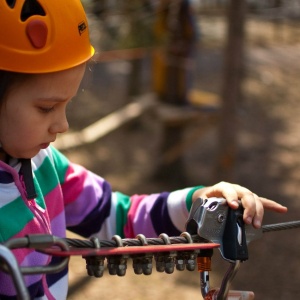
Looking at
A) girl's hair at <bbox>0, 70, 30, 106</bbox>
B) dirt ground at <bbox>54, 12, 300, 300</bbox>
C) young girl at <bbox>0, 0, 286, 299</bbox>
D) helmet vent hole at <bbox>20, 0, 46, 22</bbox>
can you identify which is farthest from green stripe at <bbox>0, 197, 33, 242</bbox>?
dirt ground at <bbox>54, 12, 300, 300</bbox>

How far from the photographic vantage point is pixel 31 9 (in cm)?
137

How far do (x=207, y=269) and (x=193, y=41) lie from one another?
4.13 meters

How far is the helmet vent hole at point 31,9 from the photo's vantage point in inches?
53.7

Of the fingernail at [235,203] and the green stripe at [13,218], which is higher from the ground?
the green stripe at [13,218]

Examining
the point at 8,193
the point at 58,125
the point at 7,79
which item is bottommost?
the point at 8,193

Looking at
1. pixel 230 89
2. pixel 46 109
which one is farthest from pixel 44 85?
pixel 230 89

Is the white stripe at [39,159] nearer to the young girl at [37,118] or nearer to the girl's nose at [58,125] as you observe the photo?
the young girl at [37,118]

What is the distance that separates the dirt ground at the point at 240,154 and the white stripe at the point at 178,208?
0.64 meters

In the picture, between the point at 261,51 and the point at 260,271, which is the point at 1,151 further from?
the point at 261,51

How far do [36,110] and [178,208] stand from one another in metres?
0.54

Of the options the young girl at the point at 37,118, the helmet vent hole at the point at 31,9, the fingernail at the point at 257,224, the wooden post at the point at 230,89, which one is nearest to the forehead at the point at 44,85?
the young girl at the point at 37,118

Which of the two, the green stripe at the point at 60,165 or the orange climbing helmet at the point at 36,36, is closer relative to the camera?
the orange climbing helmet at the point at 36,36

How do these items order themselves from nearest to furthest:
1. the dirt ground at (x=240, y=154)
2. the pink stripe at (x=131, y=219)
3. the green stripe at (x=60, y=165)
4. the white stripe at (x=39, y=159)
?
the white stripe at (x=39, y=159)
the green stripe at (x=60, y=165)
the pink stripe at (x=131, y=219)
the dirt ground at (x=240, y=154)

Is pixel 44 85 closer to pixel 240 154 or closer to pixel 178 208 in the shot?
pixel 178 208
